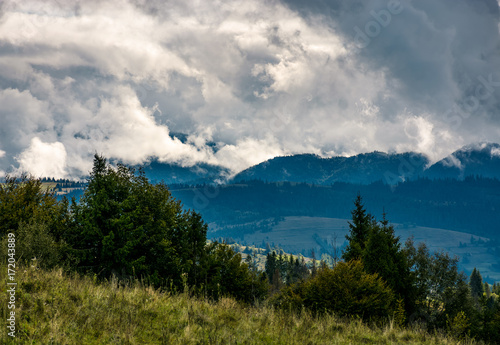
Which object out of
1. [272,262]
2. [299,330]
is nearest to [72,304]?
[299,330]

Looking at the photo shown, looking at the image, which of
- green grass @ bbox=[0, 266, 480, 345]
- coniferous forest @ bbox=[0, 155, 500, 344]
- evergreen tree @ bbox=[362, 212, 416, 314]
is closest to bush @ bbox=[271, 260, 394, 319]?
coniferous forest @ bbox=[0, 155, 500, 344]

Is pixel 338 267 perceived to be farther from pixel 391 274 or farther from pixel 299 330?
pixel 391 274

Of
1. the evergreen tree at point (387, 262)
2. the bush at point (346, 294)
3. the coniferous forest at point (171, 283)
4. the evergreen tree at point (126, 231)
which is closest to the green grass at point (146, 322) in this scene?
the coniferous forest at point (171, 283)

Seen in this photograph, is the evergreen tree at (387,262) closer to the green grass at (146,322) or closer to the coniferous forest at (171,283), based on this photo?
the coniferous forest at (171,283)

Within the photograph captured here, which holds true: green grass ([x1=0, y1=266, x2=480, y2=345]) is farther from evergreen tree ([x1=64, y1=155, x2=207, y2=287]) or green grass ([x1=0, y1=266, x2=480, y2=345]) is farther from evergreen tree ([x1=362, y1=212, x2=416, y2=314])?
evergreen tree ([x1=362, y1=212, x2=416, y2=314])

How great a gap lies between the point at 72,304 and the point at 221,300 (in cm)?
440

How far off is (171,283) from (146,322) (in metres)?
2.16

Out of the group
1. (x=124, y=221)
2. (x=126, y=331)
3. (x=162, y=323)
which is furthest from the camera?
(x=124, y=221)

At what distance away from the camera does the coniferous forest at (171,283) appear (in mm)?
7602

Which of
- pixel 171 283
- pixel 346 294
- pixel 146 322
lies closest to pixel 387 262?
pixel 346 294

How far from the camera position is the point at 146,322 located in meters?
7.65

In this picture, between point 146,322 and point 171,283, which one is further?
point 171,283

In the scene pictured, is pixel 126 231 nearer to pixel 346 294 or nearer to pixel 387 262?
pixel 346 294

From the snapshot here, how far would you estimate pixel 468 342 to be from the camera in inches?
397
